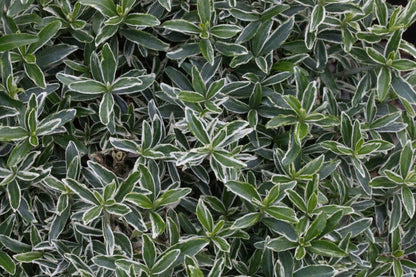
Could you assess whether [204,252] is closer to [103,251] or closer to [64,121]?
[103,251]

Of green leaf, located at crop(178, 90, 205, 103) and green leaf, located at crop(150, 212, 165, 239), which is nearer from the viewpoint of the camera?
green leaf, located at crop(150, 212, 165, 239)

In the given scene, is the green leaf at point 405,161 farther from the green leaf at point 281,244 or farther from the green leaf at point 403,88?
the green leaf at point 281,244

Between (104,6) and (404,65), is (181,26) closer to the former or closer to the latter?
(104,6)

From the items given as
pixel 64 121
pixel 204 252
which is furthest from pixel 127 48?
pixel 204 252

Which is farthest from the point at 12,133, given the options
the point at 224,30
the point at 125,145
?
the point at 224,30

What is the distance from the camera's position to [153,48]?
1.59 m

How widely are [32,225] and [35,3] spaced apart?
665 millimetres

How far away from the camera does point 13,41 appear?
144cm

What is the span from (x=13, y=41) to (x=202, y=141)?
0.55 m

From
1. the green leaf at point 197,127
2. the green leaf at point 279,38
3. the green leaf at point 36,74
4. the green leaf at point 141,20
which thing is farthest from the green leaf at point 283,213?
the green leaf at point 36,74

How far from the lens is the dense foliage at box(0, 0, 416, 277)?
1.44 m

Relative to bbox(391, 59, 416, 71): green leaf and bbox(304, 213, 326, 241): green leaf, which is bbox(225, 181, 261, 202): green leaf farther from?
bbox(391, 59, 416, 71): green leaf

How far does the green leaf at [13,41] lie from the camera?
1440 millimetres

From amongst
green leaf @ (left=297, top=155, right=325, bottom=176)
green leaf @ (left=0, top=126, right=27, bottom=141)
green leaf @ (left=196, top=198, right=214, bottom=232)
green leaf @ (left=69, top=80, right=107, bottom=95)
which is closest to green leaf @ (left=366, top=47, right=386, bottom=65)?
green leaf @ (left=297, top=155, right=325, bottom=176)
